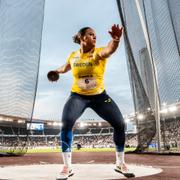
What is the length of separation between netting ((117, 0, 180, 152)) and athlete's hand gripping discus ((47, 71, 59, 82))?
749 centimetres

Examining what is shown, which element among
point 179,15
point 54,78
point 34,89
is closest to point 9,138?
point 34,89

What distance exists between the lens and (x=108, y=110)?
4285mm

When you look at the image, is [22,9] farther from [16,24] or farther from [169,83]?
[169,83]

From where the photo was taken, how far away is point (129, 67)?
1266 cm

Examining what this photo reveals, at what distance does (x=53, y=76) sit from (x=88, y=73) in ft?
2.03

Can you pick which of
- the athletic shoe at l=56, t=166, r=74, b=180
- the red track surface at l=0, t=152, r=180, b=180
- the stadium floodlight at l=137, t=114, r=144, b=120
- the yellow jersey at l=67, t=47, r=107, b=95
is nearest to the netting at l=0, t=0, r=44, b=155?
the red track surface at l=0, t=152, r=180, b=180

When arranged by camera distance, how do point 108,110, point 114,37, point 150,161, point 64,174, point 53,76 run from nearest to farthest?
point 114,37 → point 64,174 → point 108,110 → point 53,76 → point 150,161

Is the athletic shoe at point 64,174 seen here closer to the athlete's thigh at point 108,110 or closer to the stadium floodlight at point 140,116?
the athlete's thigh at point 108,110

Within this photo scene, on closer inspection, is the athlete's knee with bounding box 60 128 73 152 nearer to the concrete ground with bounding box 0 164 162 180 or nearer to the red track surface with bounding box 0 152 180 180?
the concrete ground with bounding box 0 164 162 180

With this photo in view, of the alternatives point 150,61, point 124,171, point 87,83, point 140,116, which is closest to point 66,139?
point 87,83

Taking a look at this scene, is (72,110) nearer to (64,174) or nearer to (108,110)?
(108,110)

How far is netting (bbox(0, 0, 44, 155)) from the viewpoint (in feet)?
40.2

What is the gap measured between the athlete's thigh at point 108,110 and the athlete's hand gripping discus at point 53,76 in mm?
697

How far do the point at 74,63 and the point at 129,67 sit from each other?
8.55m
